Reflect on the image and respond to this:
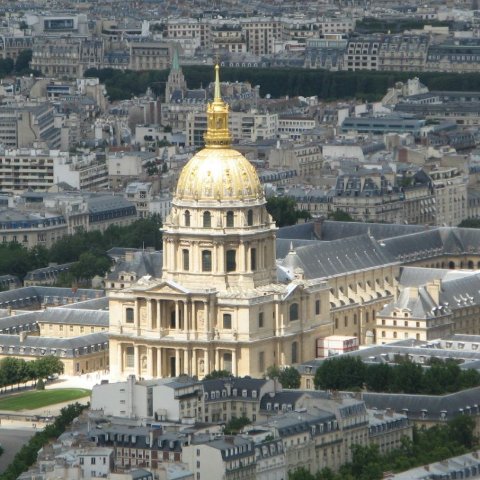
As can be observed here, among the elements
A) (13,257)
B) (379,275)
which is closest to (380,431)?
(379,275)

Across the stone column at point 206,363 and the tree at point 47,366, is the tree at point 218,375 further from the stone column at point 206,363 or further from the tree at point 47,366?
the tree at point 47,366

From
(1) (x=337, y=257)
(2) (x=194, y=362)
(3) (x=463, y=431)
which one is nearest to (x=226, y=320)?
(2) (x=194, y=362)

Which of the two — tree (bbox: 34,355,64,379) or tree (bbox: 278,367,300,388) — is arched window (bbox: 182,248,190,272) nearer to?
tree (bbox: 34,355,64,379)

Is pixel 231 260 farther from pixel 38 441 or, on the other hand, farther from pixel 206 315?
pixel 38 441

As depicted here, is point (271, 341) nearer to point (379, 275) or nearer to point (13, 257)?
point (379, 275)

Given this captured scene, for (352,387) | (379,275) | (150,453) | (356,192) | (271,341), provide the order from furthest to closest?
(356,192)
(379,275)
(271,341)
(352,387)
(150,453)

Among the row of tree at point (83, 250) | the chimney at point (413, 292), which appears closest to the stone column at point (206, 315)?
the chimney at point (413, 292)

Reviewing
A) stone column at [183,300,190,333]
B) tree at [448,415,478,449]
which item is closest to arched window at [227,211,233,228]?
stone column at [183,300,190,333]
